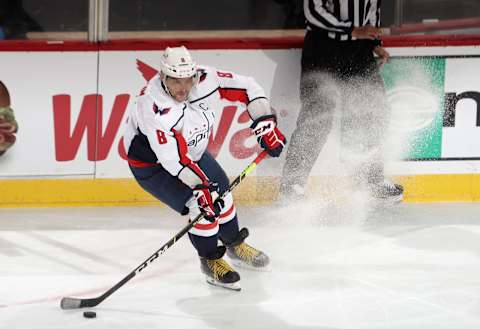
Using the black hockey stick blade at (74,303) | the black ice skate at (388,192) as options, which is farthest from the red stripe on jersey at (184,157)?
the black ice skate at (388,192)

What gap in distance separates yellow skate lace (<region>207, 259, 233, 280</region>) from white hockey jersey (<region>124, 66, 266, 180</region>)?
0.39m

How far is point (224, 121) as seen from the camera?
5.53 m

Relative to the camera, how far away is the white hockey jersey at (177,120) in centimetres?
375

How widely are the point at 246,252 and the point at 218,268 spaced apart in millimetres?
310

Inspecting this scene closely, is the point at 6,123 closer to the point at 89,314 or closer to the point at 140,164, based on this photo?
the point at 140,164

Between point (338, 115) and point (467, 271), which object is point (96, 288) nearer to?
point (467, 271)

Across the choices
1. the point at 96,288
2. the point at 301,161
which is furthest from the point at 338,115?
the point at 96,288

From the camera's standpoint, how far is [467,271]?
14.0 feet

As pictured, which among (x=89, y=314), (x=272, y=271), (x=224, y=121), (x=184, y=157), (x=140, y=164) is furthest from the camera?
(x=224, y=121)

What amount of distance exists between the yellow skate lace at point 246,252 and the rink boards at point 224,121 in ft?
4.06

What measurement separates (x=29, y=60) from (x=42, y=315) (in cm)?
207

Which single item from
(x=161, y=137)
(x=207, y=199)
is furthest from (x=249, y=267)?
(x=161, y=137)

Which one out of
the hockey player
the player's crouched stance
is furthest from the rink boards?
the player's crouched stance

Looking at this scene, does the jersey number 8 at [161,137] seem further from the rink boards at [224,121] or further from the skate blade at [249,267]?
the rink boards at [224,121]
